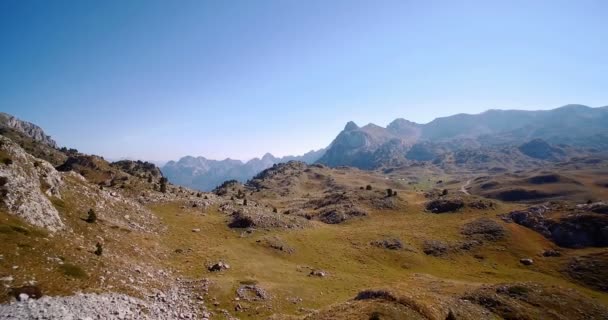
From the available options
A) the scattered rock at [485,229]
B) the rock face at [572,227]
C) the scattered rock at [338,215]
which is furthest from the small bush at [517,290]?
the scattered rock at [338,215]

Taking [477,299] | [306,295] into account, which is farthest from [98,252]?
[477,299]

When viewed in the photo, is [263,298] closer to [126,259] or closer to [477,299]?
[126,259]

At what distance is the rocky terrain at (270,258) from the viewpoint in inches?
1254

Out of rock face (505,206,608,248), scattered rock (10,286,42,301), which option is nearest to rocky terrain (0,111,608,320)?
scattered rock (10,286,42,301)

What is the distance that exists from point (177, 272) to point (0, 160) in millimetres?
26614

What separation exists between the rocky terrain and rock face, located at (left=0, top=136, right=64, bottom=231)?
184mm

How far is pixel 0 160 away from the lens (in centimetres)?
4081

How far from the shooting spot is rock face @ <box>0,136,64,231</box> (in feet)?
123

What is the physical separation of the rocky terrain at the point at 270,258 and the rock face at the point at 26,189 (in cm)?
18

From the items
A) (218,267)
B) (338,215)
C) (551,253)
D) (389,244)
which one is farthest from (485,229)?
(218,267)

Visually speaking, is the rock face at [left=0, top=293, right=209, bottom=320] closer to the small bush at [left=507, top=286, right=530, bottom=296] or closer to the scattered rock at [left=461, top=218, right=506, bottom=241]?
the small bush at [left=507, top=286, right=530, bottom=296]

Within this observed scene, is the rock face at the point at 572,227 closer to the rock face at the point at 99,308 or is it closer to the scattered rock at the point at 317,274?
the scattered rock at the point at 317,274

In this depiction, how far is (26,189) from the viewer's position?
4072 cm

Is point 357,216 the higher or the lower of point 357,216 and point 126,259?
the lower
